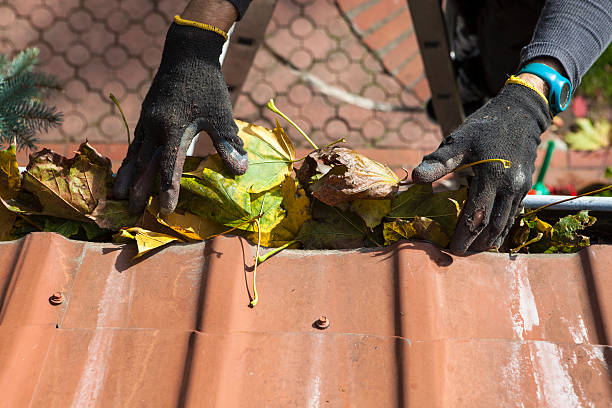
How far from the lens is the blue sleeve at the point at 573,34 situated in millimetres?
1584

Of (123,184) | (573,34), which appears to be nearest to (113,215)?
(123,184)

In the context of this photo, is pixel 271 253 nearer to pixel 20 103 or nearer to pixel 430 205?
pixel 430 205

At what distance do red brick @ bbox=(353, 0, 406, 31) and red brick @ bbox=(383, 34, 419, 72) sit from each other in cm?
27

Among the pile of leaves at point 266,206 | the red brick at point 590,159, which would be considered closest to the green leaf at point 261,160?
the pile of leaves at point 266,206

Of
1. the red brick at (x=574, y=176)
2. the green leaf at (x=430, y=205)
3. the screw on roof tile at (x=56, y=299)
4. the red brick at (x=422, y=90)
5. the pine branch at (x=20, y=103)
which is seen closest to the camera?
the screw on roof tile at (x=56, y=299)

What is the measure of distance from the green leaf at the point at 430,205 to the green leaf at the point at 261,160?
0.31 meters

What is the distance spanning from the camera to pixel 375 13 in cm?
405

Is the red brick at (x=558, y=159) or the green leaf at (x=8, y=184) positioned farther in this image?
the red brick at (x=558, y=159)

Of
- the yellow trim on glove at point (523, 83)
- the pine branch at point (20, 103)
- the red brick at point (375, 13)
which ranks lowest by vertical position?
the yellow trim on glove at point (523, 83)

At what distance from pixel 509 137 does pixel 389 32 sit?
109 inches

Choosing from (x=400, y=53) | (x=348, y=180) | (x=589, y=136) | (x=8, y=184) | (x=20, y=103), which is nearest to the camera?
(x=348, y=180)

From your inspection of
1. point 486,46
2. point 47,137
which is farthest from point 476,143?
point 47,137

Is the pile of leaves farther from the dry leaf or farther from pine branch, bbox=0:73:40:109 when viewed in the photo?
pine branch, bbox=0:73:40:109

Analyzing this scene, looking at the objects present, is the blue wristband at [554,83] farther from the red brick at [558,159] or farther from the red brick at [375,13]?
the red brick at [375,13]
